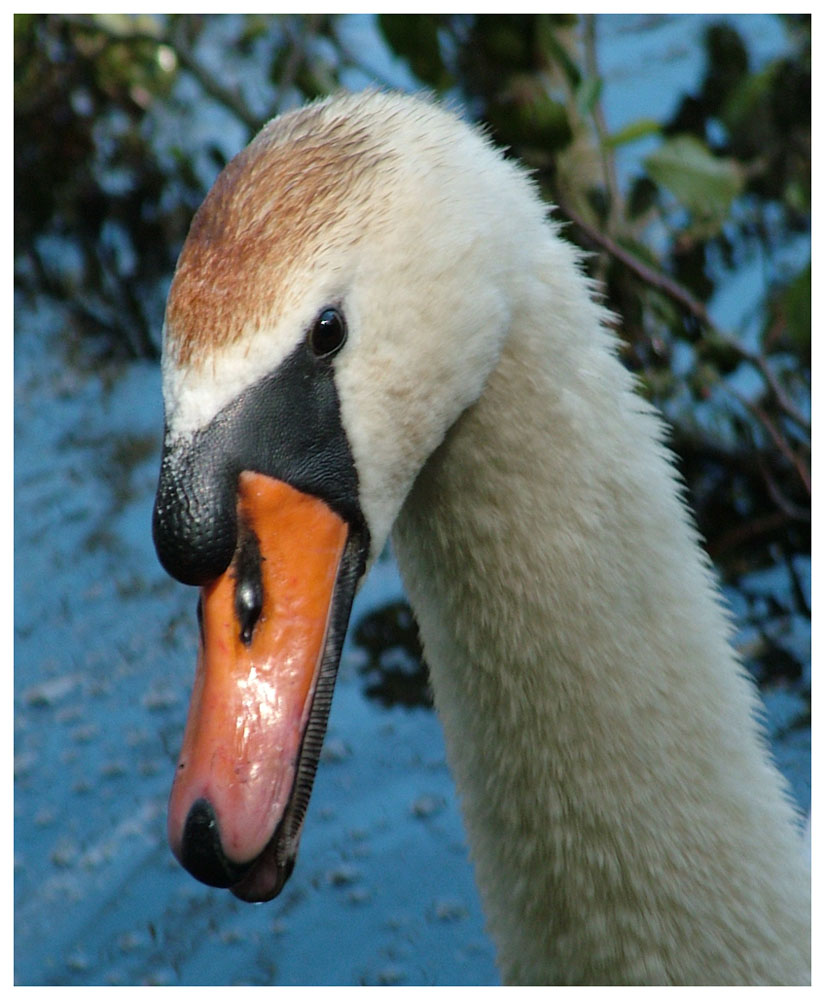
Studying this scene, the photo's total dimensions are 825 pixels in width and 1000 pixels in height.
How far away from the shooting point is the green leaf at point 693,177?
341 centimetres

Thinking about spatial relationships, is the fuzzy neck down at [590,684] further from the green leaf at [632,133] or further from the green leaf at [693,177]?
the green leaf at [693,177]

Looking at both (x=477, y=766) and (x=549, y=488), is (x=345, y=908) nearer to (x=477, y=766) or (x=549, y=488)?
(x=477, y=766)

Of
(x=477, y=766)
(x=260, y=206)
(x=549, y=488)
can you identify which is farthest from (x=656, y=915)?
(x=260, y=206)

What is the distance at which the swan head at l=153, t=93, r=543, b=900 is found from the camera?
4.78 feet

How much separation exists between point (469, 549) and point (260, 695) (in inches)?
16.6

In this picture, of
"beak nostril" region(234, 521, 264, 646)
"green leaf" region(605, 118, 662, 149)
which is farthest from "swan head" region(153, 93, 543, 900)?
"green leaf" region(605, 118, 662, 149)

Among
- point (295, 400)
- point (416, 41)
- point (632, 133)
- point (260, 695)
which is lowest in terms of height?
point (632, 133)

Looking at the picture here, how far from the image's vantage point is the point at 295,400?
152cm

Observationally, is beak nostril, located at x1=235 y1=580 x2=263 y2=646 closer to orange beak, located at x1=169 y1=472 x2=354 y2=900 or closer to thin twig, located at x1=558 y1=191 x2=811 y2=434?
orange beak, located at x1=169 y1=472 x2=354 y2=900

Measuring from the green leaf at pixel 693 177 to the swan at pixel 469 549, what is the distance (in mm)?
1671

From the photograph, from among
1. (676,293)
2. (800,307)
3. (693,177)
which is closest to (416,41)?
(693,177)

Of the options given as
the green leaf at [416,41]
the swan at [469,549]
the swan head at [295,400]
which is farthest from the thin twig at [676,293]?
the swan head at [295,400]

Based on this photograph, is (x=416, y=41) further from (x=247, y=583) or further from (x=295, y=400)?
(x=247, y=583)

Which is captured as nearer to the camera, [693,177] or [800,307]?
[800,307]
